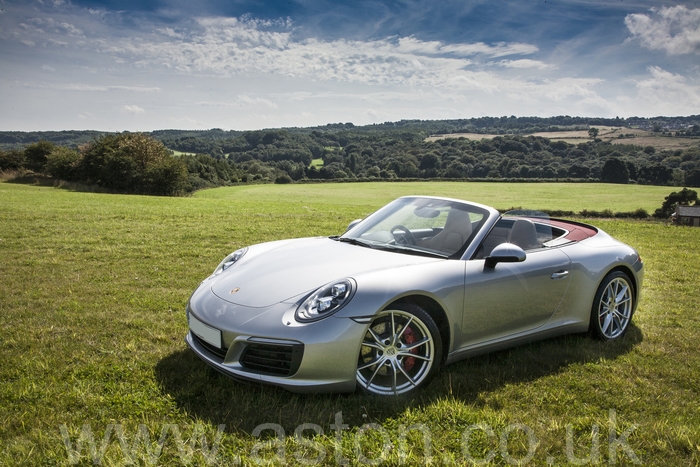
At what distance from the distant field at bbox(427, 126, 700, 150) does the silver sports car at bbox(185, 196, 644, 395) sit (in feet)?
269

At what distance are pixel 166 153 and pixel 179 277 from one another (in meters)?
45.0

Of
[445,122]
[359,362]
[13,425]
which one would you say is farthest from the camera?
[445,122]

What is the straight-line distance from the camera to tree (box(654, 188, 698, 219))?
33.5 metres

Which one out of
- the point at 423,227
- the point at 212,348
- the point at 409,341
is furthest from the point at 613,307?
the point at 212,348

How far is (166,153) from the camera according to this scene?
4728 cm

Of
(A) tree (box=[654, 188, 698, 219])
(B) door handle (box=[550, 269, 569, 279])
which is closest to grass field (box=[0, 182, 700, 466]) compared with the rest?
(B) door handle (box=[550, 269, 569, 279])

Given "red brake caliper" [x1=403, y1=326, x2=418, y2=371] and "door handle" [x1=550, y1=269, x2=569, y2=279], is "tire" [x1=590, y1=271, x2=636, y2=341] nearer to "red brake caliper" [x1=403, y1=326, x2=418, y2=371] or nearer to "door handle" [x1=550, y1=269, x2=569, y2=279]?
"door handle" [x1=550, y1=269, x2=569, y2=279]

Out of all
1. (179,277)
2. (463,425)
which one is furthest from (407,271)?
(179,277)

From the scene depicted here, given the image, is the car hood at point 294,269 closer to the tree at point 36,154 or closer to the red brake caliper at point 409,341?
the red brake caliper at point 409,341

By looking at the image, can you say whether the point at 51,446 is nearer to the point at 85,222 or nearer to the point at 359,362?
the point at 359,362

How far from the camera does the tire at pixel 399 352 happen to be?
3029 millimetres

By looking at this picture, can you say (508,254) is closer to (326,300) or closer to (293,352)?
(326,300)

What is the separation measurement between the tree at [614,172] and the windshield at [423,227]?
67.9 meters

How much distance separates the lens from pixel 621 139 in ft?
256
